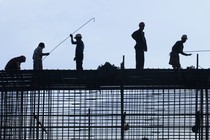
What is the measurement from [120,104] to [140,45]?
203cm

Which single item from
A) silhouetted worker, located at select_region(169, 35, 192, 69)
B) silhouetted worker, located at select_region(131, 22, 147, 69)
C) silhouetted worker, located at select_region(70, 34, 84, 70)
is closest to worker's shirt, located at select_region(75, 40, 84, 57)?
silhouetted worker, located at select_region(70, 34, 84, 70)

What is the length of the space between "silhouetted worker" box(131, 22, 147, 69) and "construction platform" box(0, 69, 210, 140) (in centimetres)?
54

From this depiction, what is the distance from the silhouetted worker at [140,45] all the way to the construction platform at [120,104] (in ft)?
1.78

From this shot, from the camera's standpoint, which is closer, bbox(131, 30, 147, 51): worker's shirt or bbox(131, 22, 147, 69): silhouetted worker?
bbox(131, 22, 147, 69): silhouetted worker

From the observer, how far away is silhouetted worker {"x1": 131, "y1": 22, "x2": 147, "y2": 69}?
129ft

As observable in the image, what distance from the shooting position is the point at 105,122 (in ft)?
128

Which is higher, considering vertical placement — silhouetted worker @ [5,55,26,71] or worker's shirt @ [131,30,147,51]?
worker's shirt @ [131,30,147,51]

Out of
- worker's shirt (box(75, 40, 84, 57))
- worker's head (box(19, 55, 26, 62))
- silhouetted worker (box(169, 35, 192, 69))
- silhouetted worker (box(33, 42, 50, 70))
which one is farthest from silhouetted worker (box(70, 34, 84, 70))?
silhouetted worker (box(169, 35, 192, 69))

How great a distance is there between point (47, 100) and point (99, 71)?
1.79 meters

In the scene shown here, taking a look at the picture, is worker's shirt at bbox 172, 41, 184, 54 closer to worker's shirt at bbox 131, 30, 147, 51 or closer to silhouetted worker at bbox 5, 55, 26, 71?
worker's shirt at bbox 131, 30, 147, 51

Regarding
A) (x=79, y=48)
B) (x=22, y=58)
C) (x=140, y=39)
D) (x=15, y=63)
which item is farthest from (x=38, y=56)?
(x=140, y=39)

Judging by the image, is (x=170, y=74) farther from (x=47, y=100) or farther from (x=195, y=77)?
(x=47, y=100)

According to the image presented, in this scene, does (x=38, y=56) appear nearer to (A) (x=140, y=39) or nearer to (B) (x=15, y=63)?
(B) (x=15, y=63)

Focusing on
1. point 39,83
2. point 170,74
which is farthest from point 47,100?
point 170,74
